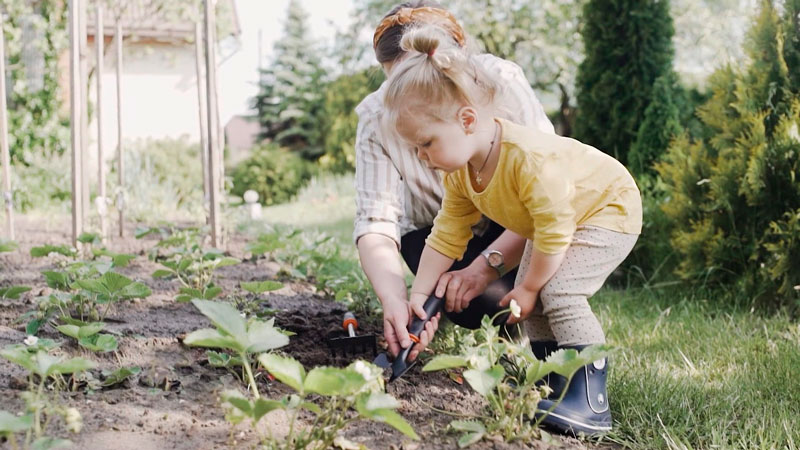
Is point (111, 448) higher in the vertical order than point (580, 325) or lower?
lower

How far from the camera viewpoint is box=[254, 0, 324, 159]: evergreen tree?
1958cm

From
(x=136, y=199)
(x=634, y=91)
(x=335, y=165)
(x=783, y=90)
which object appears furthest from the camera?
(x=335, y=165)

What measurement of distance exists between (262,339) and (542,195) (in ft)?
2.29

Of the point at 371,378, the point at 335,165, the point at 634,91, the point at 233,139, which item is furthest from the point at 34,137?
the point at 233,139

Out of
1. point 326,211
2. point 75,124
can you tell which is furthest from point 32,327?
point 326,211

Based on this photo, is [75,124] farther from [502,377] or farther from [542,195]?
[502,377]

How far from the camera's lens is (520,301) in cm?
177

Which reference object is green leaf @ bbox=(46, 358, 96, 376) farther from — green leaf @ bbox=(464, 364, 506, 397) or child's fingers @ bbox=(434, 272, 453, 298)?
child's fingers @ bbox=(434, 272, 453, 298)

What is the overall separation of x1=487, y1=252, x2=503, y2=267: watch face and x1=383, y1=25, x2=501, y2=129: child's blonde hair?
0.49 m

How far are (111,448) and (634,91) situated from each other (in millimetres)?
4334

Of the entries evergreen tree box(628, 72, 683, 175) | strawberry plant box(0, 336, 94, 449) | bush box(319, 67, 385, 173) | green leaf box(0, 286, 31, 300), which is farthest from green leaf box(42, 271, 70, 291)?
bush box(319, 67, 385, 173)

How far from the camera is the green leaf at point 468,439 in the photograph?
1.41 meters

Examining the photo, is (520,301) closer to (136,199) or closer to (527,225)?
(527,225)

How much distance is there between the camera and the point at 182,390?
1.69 meters
